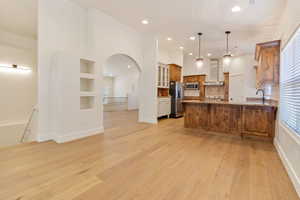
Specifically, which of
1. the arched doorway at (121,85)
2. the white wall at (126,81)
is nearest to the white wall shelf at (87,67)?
the arched doorway at (121,85)

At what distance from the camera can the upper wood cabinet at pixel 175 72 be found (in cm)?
729

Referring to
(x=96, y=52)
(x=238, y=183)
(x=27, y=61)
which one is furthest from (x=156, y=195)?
(x=27, y=61)

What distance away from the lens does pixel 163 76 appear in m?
6.85

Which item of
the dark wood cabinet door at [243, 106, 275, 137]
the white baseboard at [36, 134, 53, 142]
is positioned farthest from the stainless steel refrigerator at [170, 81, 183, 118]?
the white baseboard at [36, 134, 53, 142]

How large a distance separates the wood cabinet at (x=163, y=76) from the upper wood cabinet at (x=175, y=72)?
0.70 feet

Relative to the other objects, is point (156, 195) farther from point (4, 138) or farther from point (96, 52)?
point (4, 138)

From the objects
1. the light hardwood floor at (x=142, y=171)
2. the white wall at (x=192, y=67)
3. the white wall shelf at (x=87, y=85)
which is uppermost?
the white wall at (x=192, y=67)

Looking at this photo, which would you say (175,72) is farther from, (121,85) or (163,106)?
(121,85)

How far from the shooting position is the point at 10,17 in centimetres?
453

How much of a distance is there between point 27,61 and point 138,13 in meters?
4.93

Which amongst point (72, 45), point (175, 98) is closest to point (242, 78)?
point (175, 98)

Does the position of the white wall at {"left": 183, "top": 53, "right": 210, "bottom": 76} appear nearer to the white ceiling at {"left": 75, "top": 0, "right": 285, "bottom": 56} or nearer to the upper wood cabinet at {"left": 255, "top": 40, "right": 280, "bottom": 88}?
the white ceiling at {"left": 75, "top": 0, "right": 285, "bottom": 56}

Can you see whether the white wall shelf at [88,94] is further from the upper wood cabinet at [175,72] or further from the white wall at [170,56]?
the upper wood cabinet at [175,72]

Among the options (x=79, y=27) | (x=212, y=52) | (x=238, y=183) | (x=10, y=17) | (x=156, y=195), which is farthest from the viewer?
(x=212, y=52)
